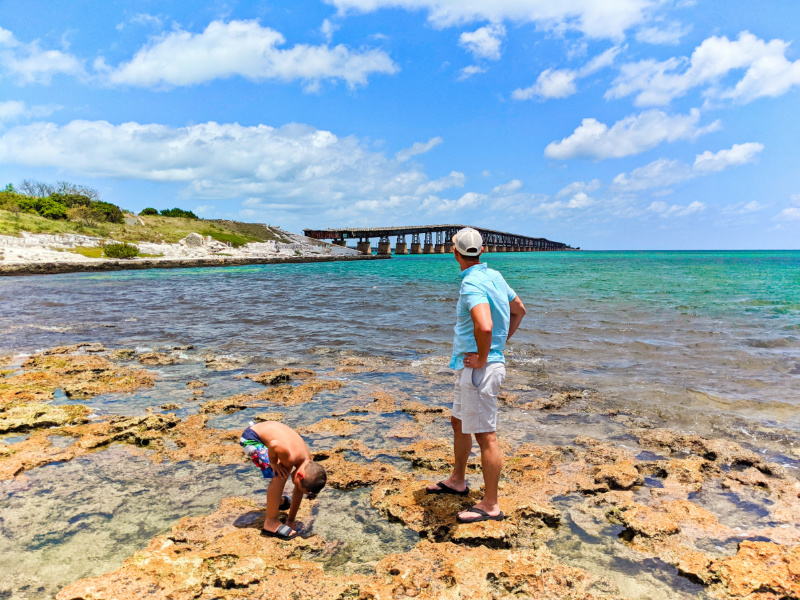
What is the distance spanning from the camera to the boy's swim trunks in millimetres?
4043

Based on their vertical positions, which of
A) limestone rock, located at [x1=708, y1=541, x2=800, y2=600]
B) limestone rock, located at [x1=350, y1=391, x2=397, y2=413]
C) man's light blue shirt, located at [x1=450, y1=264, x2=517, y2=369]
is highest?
man's light blue shirt, located at [x1=450, y1=264, x2=517, y2=369]

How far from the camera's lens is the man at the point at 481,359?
3834mm

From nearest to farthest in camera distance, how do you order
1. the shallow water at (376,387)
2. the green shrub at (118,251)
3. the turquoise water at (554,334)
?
1. the shallow water at (376,387)
2. the turquoise water at (554,334)
3. the green shrub at (118,251)

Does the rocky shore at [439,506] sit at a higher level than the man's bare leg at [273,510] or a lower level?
lower

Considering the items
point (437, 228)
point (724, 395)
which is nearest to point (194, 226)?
point (437, 228)

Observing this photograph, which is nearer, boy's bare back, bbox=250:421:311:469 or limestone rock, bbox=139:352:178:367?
boy's bare back, bbox=250:421:311:469

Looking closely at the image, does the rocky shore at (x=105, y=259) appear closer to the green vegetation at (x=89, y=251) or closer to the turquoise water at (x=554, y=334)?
the green vegetation at (x=89, y=251)

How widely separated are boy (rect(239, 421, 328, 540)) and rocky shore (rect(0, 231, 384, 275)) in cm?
4475

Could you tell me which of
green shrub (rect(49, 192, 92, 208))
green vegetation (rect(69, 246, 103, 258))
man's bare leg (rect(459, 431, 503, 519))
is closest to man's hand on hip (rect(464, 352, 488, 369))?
man's bare leg (rect(459, 431, 503, 519))

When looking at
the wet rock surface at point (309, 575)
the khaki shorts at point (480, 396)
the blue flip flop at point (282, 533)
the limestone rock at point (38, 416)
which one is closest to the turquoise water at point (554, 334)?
the limestone rock at point (38, 416)

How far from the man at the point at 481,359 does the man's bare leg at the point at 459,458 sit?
32 centimetres

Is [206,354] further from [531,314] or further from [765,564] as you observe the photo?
[531,314]

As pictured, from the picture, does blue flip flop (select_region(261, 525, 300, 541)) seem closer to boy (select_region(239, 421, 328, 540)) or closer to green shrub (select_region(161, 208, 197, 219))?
boy (select_region(239, 421, 328, 540))

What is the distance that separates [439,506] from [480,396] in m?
1.15
